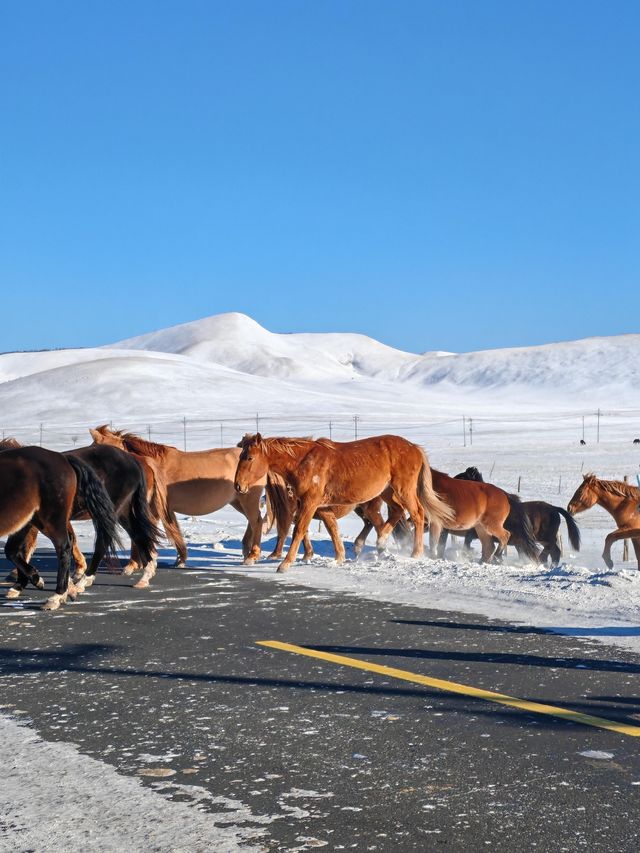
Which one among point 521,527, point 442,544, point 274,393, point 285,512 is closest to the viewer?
point 285,512

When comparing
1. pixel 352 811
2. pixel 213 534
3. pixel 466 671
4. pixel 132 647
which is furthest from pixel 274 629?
pixel 213 534

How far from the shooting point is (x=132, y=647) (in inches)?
301

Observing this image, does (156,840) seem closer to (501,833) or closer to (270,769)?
(270,769)

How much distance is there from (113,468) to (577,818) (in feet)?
28.4

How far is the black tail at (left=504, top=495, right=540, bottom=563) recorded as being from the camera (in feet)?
56.7

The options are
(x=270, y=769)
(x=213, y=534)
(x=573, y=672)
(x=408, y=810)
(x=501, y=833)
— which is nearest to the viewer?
(x=501, y=833)

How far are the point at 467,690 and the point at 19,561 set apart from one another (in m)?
6.08

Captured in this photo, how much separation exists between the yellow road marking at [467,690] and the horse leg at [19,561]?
386 cm

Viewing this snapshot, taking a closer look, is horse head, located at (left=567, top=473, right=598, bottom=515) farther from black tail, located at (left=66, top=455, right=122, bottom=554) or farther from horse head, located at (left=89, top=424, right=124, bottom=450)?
black tail, located at (left=66, top=455, right=122, bottom=554)

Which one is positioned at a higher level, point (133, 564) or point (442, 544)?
point (133, 564)

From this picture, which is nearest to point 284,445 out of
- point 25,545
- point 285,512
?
point 285,512

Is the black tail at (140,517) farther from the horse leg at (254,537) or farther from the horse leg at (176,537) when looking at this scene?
the horse leg at (254,537)

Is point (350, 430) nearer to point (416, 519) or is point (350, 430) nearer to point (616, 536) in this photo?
point (616, 536)

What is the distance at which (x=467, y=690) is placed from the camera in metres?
6.04
